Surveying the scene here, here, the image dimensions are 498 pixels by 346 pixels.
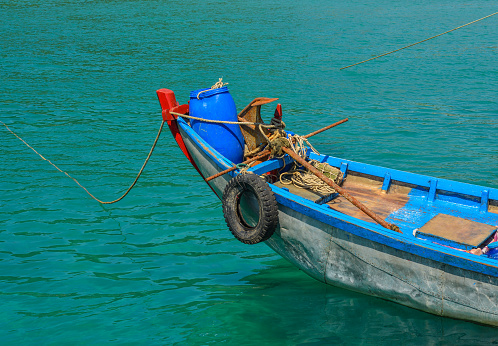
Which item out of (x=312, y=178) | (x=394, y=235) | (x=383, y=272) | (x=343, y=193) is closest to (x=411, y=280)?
(x=383, y=272)

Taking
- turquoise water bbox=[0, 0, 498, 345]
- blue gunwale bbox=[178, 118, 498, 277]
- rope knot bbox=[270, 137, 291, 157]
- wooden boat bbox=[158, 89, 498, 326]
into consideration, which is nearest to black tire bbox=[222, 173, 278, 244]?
wooden boat bbox=[158, 89, 498, 326]

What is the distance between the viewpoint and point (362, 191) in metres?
8.41

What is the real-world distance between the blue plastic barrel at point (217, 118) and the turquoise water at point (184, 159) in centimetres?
182

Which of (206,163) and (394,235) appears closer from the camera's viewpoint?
(394,235)

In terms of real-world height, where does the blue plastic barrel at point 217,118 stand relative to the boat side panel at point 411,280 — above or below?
above

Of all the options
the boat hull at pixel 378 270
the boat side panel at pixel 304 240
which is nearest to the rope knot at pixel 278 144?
the boat hull at pixel 378 270

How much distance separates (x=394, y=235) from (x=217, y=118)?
349 centimetres

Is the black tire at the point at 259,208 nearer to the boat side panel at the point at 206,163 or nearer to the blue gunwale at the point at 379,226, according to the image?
the blue gunwale at the point at 379,226

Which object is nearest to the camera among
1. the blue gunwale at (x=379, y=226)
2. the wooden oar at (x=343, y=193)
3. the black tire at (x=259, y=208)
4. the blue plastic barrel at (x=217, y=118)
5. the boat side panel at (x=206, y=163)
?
the blue gunwale at (x=379, y=226)

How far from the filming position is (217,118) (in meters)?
8.34

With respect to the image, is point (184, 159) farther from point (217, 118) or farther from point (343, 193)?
point (343, 193)

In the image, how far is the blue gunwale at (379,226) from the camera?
577 centimetres

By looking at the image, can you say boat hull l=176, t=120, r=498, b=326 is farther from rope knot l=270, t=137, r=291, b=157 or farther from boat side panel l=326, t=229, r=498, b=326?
rope knot l=270, t=137, r=291, b=157

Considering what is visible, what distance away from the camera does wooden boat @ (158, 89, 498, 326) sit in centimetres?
599
